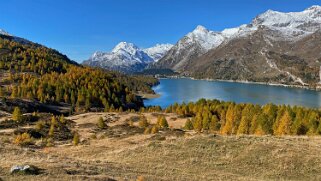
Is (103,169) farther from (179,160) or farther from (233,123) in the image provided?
(233,123)

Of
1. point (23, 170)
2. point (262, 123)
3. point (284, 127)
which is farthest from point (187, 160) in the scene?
point (262, 123)

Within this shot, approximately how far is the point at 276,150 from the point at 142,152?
1757cm

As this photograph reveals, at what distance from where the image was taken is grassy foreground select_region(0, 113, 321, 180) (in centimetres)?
3359

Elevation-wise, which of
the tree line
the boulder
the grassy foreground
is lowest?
the tree line

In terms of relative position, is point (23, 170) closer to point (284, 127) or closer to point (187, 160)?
point (187, 160)

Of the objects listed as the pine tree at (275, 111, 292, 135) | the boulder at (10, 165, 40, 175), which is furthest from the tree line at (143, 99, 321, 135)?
the boulder at (10, 165, 40, 175)

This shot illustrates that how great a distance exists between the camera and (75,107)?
192 m

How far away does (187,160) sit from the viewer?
4547 cm

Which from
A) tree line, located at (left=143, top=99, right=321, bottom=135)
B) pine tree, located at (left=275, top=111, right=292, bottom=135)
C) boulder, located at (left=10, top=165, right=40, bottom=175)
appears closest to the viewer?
boulder, located at (left=10, top=165, right=40, bottom=175)

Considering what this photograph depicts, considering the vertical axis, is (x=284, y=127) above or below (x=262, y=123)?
below

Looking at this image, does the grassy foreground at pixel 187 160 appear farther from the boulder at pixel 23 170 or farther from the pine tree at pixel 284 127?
the pine tree at pixel 284 127

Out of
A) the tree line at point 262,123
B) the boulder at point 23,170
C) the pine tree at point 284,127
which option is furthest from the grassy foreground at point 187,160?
the pine tree at point 284,127

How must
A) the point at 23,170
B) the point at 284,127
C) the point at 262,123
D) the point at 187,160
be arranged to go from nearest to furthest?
the point at 23,170, the point at 187,160, the point at 284,127, the point at 262,123

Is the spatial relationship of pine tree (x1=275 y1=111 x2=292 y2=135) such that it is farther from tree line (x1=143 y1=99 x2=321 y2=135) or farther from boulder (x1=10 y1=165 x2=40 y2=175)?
boulder (x1=10 y1=165 x2=40 y2=175)
